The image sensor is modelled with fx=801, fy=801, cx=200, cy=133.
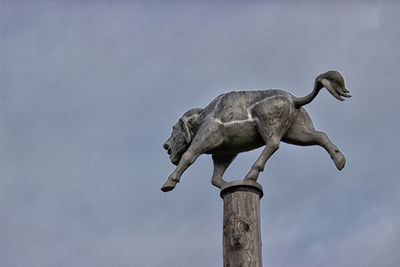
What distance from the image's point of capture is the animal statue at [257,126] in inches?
266

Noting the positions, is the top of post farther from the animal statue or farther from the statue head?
the statue head

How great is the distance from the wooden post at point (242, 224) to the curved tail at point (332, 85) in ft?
3.25

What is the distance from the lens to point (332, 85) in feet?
22.4

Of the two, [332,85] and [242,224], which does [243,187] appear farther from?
[332,85]

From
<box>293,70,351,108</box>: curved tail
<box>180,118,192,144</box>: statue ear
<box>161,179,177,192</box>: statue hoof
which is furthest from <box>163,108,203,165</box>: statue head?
<box>293,70,351,108</box>: curved tail

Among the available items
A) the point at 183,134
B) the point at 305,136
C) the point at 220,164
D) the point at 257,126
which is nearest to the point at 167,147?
the point at 183,134

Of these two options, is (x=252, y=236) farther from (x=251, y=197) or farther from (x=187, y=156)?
(x=187, y=156)

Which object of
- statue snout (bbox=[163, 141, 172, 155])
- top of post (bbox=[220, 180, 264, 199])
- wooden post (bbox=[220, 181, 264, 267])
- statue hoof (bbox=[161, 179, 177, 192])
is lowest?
wooden post (bbox=[220, 181, 264, 267])

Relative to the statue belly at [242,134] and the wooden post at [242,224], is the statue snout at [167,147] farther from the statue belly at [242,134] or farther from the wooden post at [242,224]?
the wooden post at [242,224]

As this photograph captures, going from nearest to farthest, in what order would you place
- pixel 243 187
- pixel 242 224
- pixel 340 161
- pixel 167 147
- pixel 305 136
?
1. pixel 242 224
2. pixel 243 187
3. pixel 340 161
4. pixel 305 136
5. pixel 167 147

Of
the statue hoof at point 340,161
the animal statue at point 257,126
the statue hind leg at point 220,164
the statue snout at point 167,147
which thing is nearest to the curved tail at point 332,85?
the animal statue at point 257,126

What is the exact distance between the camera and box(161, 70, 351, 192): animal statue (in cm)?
676

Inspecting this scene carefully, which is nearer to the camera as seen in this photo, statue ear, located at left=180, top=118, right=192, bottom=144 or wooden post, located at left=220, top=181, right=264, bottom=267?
wooden post, located at left=220, top=181, right=264, bottom=267

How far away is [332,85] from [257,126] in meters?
0.73
